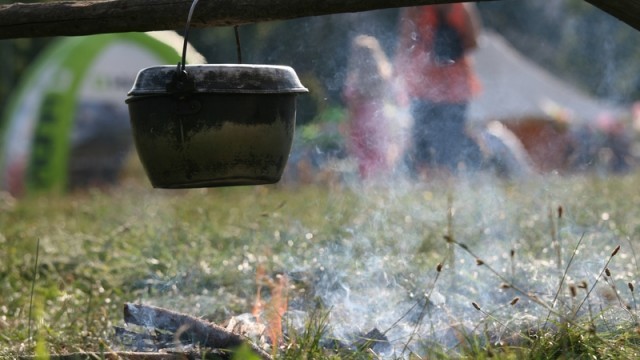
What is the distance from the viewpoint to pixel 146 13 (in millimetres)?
3531

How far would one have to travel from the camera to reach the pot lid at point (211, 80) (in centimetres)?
340

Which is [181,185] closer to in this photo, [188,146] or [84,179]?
[188,146]

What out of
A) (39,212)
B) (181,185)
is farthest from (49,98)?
(181,185)

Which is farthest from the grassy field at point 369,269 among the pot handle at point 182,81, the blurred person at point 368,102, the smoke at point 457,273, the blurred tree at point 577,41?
the blurred tree at point 577,41

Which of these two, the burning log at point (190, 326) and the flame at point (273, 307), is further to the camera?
the flame at point (273, 307)

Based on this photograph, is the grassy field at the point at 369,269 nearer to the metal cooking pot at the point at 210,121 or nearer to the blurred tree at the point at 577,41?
the metal cooking pot at the point at 210,121

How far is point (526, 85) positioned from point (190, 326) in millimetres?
18066

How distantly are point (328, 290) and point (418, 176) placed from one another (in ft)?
9.44

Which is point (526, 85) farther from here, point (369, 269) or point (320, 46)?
point (369, 269)

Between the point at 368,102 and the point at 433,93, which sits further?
the point at 433,93

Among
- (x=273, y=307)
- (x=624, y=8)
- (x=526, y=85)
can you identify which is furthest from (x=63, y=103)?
(x=624, y=8)

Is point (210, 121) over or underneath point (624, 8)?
underneath

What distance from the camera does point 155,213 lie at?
7.87 m

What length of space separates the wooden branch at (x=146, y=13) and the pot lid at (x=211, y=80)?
174 mm
